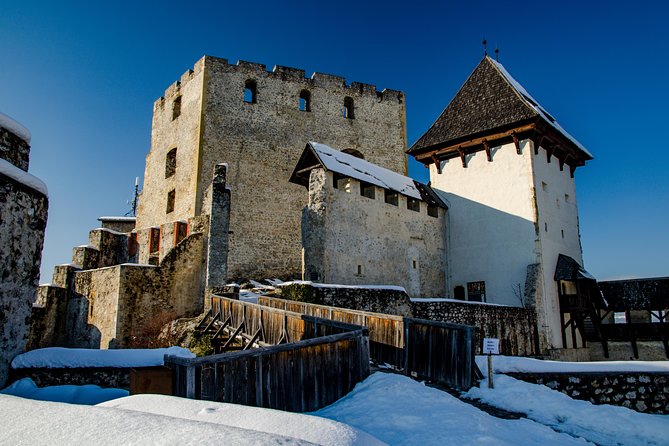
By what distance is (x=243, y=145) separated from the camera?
24.7 meters

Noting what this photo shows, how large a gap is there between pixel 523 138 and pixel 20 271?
1935cm

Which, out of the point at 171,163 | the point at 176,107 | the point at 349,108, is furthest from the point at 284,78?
the point at 171,163

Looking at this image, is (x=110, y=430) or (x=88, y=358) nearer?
(x=110, y=430)

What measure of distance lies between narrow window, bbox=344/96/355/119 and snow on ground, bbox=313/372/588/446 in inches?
889

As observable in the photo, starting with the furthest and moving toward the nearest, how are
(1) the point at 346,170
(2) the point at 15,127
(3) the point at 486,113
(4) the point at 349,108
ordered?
(4) the point at 349,108
(3) the point at 486,113
(1) the point at 346,170
(2) the point at 15,127

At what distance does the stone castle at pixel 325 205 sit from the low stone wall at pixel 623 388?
8.96m

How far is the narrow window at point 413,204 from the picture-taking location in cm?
2112

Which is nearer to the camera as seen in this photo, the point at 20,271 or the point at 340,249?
the point at 20,271

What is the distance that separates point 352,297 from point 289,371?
895 centimetres

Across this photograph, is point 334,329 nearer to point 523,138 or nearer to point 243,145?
point 523,138

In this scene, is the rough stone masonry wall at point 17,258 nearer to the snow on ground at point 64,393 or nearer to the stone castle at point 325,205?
the snow on ground at point 64,393

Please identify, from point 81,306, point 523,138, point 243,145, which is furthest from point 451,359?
point 243,145

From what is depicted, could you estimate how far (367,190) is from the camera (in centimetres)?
1912

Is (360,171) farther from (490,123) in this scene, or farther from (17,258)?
(17,258)
